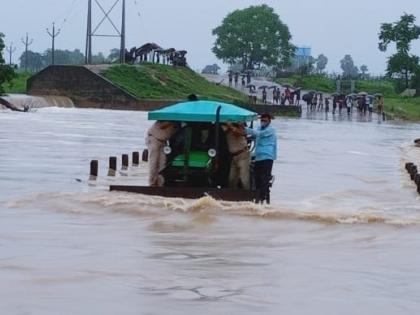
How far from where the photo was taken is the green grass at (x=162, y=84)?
7219 cm

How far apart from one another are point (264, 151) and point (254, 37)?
109 metres

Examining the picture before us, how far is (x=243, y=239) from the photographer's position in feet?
45.3

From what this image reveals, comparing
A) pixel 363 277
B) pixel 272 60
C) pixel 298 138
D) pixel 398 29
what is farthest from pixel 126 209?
pixel 272 60

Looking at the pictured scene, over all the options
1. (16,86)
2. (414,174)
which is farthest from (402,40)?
(414,174)

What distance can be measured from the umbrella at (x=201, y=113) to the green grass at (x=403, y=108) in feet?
178

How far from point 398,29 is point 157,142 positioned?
77981mm

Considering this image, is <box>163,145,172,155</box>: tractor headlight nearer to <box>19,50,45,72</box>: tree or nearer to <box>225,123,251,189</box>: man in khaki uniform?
<box>225,123,251,189</box>: man in khaki uniform

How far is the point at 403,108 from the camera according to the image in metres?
76.2

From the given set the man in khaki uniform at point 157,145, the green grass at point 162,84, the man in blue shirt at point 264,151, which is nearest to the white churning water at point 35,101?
the green grass at point 162,84

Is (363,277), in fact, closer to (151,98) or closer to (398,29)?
(151,98)

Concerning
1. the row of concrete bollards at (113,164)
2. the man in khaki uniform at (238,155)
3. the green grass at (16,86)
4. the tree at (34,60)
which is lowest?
the row of concrete bollards at (113,164)

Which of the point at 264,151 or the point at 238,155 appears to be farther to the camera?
the point at 238,155

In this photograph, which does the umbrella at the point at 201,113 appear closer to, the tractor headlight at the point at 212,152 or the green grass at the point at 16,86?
the tractor headlight at the point at 212,152

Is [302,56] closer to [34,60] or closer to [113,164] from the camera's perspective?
[34,60]
